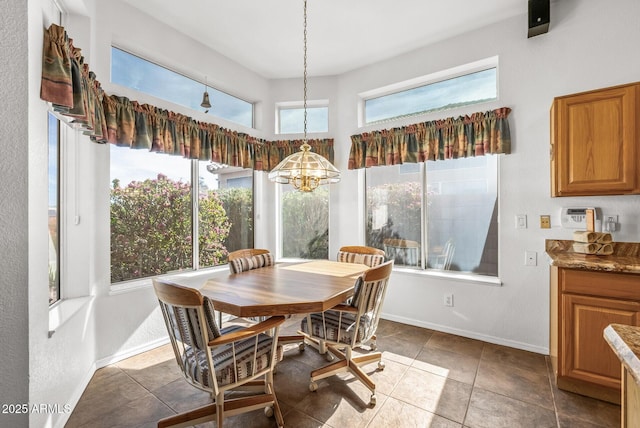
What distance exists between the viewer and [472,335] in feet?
9.29

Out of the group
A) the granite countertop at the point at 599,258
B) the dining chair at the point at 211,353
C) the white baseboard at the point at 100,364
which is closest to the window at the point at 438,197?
the granite countertop at the point at 599,258

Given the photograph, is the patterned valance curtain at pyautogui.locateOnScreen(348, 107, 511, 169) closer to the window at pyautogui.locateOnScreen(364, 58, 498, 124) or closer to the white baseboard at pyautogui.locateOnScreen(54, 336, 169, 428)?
the window at pyautogui.locateOnScreen(364, 58, 498, 124)

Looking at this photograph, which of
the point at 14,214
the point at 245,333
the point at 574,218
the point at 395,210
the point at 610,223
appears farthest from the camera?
the point at 395,210

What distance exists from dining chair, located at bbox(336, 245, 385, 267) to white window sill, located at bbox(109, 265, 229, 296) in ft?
4.78

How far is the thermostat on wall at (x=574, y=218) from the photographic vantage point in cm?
231

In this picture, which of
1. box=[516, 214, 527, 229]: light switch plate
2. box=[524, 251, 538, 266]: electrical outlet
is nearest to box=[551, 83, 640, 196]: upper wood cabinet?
box=[516, 214, 527, 229]: light switch plate

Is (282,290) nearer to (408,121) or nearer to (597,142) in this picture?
(408,121)

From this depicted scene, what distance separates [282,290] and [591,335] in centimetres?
208

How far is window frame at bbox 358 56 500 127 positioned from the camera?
2.85m

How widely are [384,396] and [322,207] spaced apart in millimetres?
2388

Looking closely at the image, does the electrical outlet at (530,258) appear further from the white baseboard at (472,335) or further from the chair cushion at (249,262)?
the chair cushion at (249,262)

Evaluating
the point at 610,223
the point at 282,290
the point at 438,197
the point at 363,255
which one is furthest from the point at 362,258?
the point at 610,223

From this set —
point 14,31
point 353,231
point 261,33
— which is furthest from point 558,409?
point 261,33

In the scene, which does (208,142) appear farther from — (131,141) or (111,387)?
(111,387)
